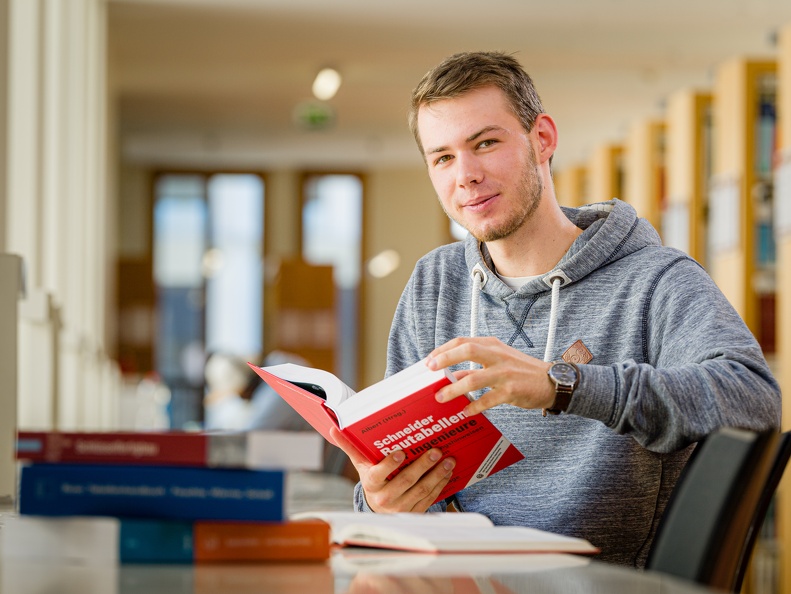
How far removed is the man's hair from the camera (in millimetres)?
2012

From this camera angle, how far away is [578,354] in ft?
6.38

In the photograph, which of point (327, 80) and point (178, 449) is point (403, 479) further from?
point (327, 80)

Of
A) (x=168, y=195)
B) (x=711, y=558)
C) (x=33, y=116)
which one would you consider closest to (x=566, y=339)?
(x=711, y=558)

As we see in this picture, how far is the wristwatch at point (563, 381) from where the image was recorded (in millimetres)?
1539

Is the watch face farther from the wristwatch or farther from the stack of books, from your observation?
Result: the stack of books

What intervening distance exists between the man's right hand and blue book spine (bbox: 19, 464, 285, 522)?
491mm

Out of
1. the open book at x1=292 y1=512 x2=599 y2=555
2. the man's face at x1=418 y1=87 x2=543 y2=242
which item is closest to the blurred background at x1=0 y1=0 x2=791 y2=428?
the man's face at x1=418 y1=87 x2=543 y2=242

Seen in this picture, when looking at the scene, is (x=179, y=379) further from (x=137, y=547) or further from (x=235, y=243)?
(x=137, y=547)

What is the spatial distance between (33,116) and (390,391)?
3103 millimetres

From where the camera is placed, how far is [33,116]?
4188mm

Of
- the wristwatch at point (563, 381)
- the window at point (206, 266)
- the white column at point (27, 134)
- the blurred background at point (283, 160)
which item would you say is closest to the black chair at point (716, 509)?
the wristwatch at point (563, 381)

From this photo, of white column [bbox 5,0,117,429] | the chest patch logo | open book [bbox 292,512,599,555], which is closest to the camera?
open book [bbox 292,512,599,555]

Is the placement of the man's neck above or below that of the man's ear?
below

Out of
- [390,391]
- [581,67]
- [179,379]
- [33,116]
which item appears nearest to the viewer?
[390,391]
